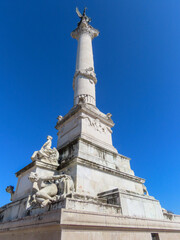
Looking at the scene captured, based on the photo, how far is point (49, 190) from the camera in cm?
793

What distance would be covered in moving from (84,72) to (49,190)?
1365 cm

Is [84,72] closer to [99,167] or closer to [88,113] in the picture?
[88,113]

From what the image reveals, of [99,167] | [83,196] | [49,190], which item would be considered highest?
[99,167]

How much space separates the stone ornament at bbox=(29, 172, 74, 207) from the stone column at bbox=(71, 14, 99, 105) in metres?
8.22

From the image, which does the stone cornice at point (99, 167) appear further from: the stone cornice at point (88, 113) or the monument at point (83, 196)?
the stone cornice at point (88, 113)

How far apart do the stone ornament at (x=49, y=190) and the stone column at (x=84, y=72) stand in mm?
8223

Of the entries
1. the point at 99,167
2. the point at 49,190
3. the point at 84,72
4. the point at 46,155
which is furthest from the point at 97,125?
the point at 49,190

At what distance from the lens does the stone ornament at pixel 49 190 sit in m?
7.32

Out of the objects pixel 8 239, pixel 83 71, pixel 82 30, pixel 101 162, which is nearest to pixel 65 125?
pixel 101 162

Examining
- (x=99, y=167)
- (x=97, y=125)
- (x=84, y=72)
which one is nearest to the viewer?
(x=99, y=167)

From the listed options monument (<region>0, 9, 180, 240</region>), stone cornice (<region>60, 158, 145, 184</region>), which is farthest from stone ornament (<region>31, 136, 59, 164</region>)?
stone cornice (<region>60, 158, 145, 184</region>)

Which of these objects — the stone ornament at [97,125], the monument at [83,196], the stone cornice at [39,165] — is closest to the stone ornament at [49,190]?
the monument at [83,196]

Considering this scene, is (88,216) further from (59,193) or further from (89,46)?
(89,46)

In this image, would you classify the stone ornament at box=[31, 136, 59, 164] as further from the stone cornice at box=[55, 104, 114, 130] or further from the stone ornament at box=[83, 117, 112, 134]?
the stone ornament at box=[83, 117, 112, 134]
